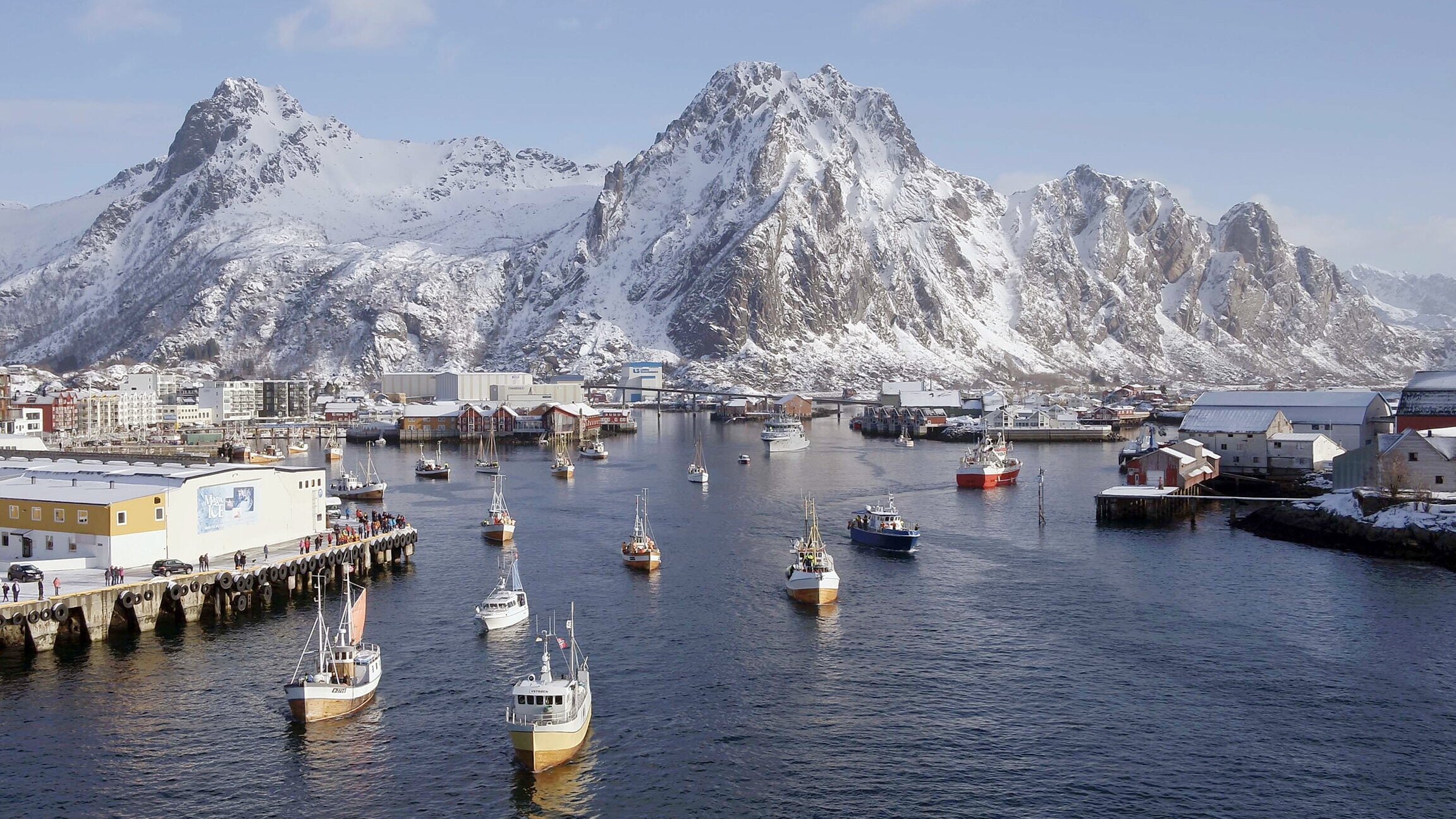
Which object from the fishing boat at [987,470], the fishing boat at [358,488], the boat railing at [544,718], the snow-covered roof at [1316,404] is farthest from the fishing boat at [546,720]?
the snow-covered roof at [1316,404]

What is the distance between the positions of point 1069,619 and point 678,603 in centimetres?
1718

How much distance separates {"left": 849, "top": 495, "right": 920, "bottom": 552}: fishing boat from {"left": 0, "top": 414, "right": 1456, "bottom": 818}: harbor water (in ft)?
5.22

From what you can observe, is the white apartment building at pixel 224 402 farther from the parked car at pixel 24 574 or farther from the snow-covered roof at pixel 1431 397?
the snow-covered roof at pixel 1431 397

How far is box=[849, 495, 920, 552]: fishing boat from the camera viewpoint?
65.0 meters

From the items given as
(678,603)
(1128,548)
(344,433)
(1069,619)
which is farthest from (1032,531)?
(344,433)

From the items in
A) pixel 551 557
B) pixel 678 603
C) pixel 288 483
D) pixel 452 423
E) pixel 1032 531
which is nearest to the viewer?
pixel 678 603

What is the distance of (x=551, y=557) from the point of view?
211ft

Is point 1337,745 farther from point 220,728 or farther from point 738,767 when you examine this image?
point 220,728

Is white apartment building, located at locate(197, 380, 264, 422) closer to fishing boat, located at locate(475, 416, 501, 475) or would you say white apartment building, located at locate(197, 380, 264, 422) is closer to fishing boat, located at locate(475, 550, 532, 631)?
fishing boat, located at locate(475, 416, 501, 475)

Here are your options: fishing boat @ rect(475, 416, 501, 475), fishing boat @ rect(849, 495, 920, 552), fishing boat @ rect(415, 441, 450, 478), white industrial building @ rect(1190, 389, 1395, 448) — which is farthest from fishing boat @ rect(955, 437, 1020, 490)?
fishing boat @ rect(415, 441, 450, 478)

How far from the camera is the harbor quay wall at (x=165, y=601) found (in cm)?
4288

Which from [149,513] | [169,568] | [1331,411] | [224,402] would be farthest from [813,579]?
[224,402]

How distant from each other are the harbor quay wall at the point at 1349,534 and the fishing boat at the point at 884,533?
22.5 meters

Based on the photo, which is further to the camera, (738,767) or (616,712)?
(616,712)
